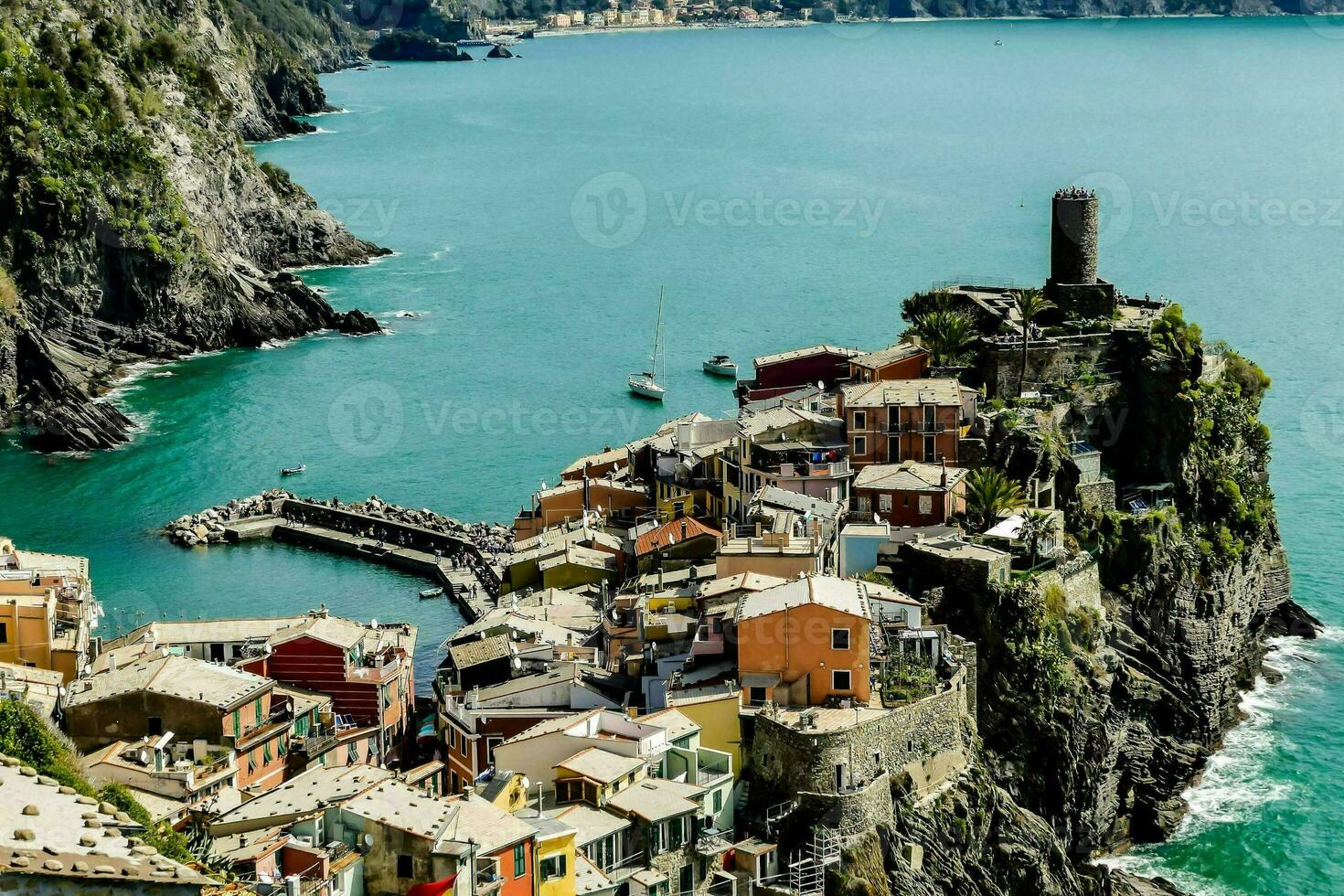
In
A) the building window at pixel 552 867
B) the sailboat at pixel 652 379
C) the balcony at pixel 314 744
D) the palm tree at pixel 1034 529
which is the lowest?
the sailboat at pixel 652 379

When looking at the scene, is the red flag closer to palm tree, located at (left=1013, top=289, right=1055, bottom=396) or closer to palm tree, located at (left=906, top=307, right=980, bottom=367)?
palm tree, located at (left=1013, top=289, right=1055, bottom=396)

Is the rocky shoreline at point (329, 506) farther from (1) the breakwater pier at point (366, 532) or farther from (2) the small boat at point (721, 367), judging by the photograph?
(2) the small boat at point (721, 367)

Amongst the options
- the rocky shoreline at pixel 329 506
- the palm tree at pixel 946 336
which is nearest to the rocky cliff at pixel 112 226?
the rocky shoreline at pixel 329 506

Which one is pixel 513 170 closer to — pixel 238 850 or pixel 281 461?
pixel 281 461

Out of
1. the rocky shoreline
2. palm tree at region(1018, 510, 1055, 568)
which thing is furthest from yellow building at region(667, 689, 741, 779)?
the rocky shoreline

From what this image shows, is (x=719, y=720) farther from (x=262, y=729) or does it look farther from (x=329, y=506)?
(x=329, y=506)

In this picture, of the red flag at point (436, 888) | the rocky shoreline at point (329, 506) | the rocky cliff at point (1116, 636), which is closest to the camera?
the red flag at point (436, 888)

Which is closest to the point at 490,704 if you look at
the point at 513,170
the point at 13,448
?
the point at 13,448
